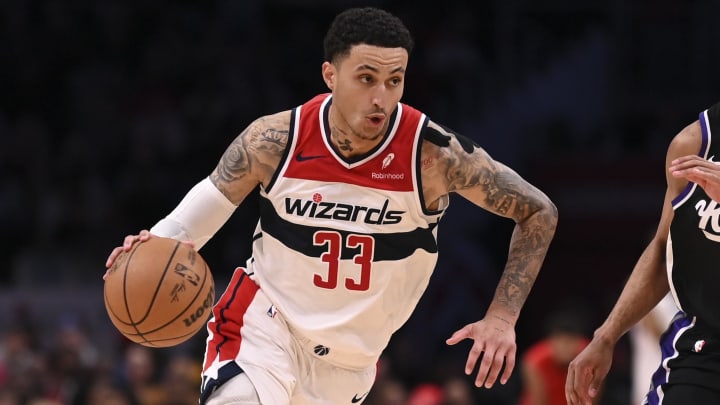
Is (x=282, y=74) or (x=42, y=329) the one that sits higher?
(x=282, y=74)

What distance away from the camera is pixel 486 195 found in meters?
5.41

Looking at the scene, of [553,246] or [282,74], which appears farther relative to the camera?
[282,74]

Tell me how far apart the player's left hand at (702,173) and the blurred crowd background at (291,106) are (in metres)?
7.63

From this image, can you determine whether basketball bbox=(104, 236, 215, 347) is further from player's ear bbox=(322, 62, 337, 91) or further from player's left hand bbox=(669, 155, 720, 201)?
player's left hand bbox=(669, 155, 720, 201)

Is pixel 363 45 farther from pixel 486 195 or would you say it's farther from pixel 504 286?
pixel 504 286

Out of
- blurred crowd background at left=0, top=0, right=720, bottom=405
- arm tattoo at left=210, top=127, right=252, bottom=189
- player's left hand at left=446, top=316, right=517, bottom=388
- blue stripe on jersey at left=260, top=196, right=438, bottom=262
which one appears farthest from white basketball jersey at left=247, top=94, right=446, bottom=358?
blurred crowd background at left=0, top=0, right=720, bottom=405

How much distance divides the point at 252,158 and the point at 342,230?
0.51 metres

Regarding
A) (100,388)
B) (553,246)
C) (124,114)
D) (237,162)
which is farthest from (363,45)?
(124,114)

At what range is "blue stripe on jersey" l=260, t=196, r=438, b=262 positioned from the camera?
5352mm

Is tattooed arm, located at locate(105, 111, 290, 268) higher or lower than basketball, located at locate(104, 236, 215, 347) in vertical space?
higher

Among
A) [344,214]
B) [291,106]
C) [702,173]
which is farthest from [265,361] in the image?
[291,106]

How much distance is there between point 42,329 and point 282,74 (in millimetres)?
5067

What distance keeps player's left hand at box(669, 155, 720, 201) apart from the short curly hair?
1429 mm

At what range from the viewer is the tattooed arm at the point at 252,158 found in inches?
212
